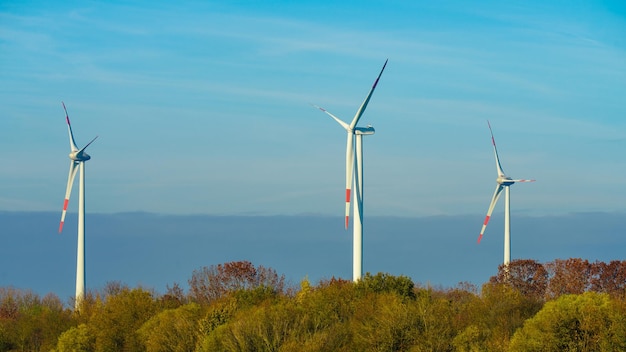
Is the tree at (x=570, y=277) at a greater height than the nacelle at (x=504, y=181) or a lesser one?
lesser

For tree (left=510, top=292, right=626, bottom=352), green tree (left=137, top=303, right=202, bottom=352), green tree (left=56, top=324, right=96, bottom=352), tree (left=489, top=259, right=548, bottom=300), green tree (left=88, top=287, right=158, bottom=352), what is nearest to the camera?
tree (left=510, top=292, right=626, bottom=352)

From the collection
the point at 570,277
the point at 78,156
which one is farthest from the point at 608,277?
the point at 78,156

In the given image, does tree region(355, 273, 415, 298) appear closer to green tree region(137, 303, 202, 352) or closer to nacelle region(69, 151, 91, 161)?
green tree region(137, 303, 202, 352)

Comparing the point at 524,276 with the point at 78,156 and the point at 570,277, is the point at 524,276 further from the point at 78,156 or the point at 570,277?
the point at 78,156

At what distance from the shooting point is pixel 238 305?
9444cm

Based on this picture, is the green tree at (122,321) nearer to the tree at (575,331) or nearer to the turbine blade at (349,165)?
the turbine blade at (349,165)

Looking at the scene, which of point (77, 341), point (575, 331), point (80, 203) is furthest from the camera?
point (80, 203)

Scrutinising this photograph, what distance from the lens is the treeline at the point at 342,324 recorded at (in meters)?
69.8

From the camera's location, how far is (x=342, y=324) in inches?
3263

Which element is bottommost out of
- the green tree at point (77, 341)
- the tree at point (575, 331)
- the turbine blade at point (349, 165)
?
the green tree at point (77, 341)

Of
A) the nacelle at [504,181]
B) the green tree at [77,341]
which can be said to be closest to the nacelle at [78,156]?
the green tree at [77,341]

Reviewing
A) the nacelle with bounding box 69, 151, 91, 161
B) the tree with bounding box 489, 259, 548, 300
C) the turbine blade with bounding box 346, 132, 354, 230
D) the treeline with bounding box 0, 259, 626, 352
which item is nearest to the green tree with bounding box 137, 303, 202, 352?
the treeline with bounding box 0, 259, 626, 352

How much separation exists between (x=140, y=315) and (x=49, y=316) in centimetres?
1453

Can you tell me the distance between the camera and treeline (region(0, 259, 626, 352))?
69.8 metres
